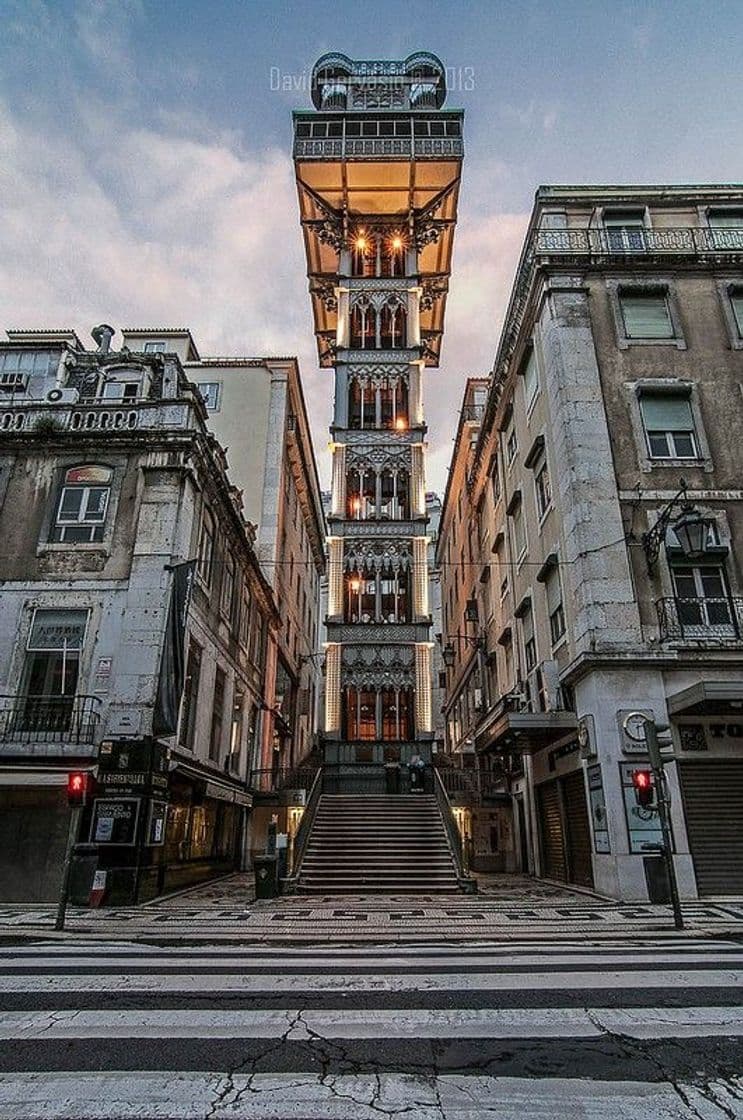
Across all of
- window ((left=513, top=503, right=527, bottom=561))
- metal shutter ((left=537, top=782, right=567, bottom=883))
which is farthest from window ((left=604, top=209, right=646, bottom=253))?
metal shutter ((left=537, top=782, right=567, bottom=883))

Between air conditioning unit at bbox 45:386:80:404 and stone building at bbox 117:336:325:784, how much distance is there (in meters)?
12.8

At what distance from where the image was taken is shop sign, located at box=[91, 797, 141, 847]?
44.4ft

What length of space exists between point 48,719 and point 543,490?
15412 millimetres

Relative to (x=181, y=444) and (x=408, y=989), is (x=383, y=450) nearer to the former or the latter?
(x=181, y=444)

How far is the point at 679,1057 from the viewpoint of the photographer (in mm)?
4258

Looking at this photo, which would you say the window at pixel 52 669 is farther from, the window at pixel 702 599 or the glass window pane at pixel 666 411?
the glass window pane at pixel 666 411

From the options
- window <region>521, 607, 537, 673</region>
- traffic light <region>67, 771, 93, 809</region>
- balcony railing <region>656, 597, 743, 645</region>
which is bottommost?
traffic light <region>67, 771, 93, 809</region>

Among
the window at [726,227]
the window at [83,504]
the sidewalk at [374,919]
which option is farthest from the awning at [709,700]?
the window at [83,504]

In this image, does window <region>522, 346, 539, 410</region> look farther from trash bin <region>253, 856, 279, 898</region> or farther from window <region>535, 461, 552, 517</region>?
trash bin <region>253, 856, 279, 898</region>

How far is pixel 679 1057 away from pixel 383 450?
3216 cm

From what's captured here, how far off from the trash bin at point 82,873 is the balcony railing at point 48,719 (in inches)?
88.2

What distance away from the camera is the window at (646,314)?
750 inches

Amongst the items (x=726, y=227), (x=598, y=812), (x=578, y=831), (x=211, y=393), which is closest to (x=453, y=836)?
(x=578, y=831)

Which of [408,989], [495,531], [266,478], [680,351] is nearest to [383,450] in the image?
[266,478]
